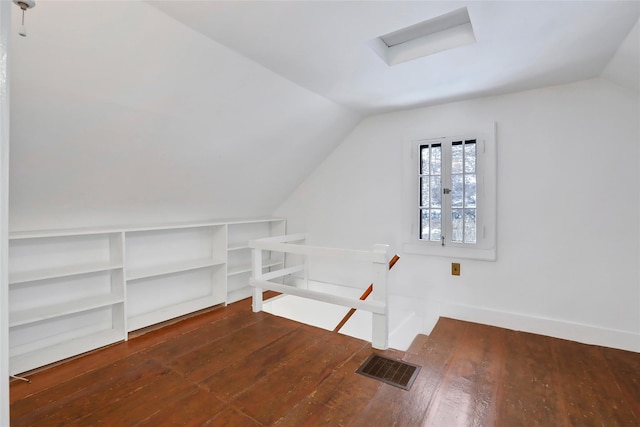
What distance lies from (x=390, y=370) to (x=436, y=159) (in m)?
2.10

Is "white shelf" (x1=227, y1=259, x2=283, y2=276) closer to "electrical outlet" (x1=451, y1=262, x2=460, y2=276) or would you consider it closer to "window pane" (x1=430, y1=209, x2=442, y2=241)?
"window pane" (x1=430, y1=209, x2=442, y2=241)

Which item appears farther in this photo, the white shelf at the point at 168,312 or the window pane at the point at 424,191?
the window pane at the point at 424,191

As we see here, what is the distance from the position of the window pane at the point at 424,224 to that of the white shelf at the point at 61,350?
2.93m

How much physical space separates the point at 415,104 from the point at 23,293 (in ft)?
12.1

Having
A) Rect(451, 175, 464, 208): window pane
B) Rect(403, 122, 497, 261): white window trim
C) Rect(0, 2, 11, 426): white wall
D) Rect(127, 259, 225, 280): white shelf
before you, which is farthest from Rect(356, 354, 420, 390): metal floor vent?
Rect(127, 259, 225, 280): white shelf

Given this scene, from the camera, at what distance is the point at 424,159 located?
3338mm

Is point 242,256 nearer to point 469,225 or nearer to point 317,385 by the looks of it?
point 317,385

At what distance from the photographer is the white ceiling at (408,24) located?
165 centimetres

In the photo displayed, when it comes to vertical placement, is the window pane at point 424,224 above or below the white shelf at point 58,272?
above

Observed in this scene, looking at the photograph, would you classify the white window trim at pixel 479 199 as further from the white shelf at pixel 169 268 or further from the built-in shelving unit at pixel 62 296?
the built-in shelving unit at pixel 62 296

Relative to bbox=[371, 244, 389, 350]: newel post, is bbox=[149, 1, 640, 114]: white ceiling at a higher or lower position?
higher

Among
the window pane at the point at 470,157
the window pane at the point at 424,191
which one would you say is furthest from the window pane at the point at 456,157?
the window pane at the point at 424,191

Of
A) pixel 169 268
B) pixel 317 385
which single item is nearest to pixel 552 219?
pixel 317 385

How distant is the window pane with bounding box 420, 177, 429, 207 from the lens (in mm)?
3303
